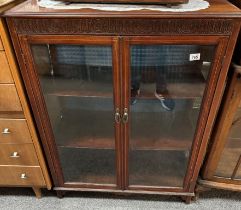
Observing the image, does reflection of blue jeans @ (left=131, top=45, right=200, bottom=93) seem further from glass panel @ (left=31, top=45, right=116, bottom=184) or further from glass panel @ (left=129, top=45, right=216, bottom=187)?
glass panel @ (left=31, top=45, right=116, bottom=184)

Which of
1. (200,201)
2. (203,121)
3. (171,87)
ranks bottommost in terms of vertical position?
(200,201)

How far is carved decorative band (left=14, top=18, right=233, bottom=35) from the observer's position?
0.80 m

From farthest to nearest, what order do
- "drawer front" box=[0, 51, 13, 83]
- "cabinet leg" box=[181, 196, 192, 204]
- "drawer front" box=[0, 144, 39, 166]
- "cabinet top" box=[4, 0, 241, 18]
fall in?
"cabinet leg" box=[181, 196, 192, 204], "drawer front" box=[0, 144, 39, 166], "drawer front" box=[0, 51, 13, 83], "cabinet top" box=[4, 0, 241, 18]

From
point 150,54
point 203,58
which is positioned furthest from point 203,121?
point 150,54

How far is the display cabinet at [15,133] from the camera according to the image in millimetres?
909

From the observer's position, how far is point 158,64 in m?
0.97

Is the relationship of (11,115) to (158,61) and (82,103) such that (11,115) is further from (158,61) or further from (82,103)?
(158,61)

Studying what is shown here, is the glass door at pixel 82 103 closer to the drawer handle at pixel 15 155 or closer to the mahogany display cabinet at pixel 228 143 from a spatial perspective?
the drawer handle at pixel 15 155

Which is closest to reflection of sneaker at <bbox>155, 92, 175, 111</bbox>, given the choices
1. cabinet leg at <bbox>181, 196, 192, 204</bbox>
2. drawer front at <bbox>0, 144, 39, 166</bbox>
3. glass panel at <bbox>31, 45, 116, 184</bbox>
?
glass panel at <bbox>31, 45, 116, 184</bbox>

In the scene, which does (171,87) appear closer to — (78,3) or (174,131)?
(174,131)

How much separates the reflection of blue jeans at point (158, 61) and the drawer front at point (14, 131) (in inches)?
21.8

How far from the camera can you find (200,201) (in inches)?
54.7

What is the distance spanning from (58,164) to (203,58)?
90 centimetres

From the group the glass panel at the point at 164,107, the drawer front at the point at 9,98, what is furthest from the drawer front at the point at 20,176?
the glass panel at the point at 164,107
